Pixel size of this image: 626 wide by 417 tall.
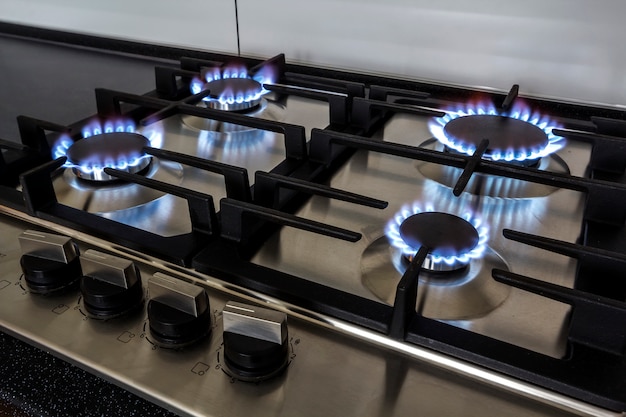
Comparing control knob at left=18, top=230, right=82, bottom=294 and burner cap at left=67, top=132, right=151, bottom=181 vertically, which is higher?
burner cap at left=67, top=132, right=151, bottom=181

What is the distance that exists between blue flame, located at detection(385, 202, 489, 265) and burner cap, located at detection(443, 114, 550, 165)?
0.34 feet

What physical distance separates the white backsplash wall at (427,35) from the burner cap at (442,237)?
1.44ft

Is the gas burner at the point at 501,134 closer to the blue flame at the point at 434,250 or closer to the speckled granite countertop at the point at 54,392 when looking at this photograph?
the blue flame at the point at 434,250

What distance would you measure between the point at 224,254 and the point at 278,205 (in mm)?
100

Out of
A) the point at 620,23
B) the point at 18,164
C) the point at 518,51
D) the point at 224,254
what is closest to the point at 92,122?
the point at 18,164

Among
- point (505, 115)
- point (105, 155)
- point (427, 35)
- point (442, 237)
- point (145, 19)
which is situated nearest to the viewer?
point (442, 237)

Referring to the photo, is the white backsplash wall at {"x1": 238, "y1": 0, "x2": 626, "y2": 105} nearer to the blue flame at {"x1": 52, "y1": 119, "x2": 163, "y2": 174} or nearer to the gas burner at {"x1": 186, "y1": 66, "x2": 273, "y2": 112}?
the gas burner at {"x1": 186, "y1": 66, "x2": 273, "y2": 112}

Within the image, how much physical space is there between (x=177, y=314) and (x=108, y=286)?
0.07 meters

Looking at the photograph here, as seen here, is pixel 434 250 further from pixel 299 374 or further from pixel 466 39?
pixel 466 39

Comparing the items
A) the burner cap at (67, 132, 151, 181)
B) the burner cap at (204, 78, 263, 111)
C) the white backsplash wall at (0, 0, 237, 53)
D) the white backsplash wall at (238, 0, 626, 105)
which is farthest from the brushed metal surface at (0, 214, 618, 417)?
the white backsplash wall at (0, 0, 237, 53)

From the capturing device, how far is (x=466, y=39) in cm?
89

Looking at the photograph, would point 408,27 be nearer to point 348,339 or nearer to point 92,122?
point 92,122

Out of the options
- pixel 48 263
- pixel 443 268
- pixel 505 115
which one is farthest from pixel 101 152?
pixel 505 115

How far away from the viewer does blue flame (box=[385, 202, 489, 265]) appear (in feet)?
1.68
